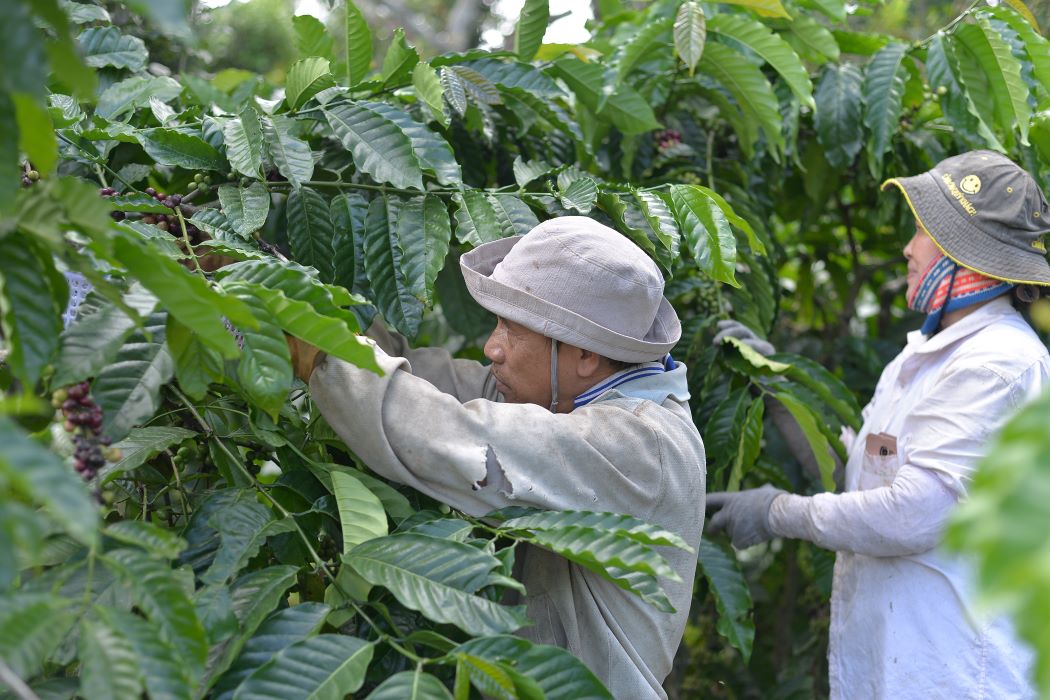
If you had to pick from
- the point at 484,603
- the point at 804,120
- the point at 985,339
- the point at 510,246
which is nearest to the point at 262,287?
the point at 484,603

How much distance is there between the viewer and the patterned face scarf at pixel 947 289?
1879mm

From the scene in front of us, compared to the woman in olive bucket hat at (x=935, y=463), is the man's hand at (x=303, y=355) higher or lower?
higher

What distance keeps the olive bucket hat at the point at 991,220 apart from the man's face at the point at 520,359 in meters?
0.84

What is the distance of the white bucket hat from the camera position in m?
1.44

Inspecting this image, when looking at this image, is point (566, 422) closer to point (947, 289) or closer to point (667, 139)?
point (947, 289)

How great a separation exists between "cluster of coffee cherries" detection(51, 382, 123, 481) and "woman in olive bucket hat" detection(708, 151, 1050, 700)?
1.26 m

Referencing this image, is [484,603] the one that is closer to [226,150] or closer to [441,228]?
[441,228]

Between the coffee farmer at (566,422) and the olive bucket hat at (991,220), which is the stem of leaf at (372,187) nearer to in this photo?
the coffee farmer at (566,422)

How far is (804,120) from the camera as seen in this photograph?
2512 millimetres

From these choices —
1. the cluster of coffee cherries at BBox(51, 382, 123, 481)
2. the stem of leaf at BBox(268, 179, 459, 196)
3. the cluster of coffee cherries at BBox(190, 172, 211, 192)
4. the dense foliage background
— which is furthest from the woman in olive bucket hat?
the cluster of coffee cherries at BBox(51, 382, 123, 481)

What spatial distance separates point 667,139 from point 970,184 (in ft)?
2.20

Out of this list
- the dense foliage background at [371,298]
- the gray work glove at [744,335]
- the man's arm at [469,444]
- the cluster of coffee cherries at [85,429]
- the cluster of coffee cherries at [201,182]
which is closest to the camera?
the dense foliage background at [371,298]

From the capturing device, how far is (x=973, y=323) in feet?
6.14

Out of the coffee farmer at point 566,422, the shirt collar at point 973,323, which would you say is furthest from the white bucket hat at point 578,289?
the shirt collar at point 973,323
